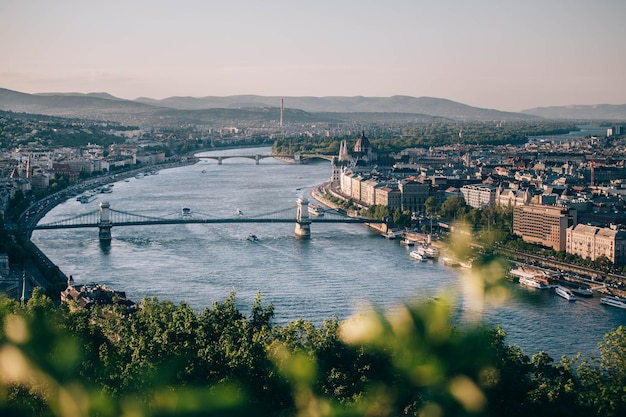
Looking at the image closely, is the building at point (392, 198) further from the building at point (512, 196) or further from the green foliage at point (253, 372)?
the green foliage at point (253, 372)

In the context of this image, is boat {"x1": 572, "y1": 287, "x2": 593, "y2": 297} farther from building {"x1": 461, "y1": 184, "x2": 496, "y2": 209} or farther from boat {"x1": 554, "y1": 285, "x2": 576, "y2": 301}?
building {"x1": 461, "y1": 184, "x2": 496, "y2": 209}

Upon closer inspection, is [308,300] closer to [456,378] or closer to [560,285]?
[560,285]

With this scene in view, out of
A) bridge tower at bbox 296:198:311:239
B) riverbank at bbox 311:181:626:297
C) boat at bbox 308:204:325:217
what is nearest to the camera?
riverbank at bbox 311:181:626:297

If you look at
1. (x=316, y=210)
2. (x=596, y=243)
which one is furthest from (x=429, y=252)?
(x=316, y=210)

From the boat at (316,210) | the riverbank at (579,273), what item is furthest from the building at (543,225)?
the boat at (316,210)

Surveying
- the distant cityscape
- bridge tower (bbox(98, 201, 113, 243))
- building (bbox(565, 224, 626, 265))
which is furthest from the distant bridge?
building (bbox(565, 224, 626, 265))

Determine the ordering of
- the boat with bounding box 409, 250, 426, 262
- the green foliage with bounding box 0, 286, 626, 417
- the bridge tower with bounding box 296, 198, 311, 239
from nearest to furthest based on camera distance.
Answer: the green foliage with bounding box 0, 286, 626, 417, the boat with bounding box 409, 250, 426, 262, the bridge tower with bounding box 296, 198, 311, 239
